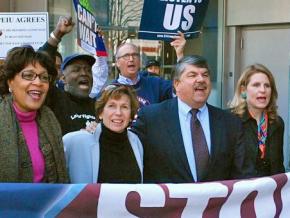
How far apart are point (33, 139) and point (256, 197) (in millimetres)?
1463

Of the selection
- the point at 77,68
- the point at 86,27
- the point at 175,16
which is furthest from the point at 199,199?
the point at 86,27

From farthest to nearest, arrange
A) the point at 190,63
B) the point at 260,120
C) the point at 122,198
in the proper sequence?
the point at 260,120, the point at 190,63, the point at 122,198

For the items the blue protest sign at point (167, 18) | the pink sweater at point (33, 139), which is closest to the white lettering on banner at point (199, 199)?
the pink sweater at point (33, 139)

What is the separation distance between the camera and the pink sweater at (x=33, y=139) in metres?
3.04

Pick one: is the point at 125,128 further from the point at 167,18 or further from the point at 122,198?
the point at 167,18

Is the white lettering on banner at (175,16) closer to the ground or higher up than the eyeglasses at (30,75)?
higher up

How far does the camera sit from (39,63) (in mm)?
3148

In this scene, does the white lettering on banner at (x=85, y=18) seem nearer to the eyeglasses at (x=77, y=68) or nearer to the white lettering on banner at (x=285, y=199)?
the eyeglasses at (x=77, y=68)

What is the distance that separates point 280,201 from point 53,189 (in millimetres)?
1482

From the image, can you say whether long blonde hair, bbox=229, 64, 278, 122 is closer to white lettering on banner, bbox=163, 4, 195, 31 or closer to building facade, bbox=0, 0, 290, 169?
white lettering on banner, bbox=163, 4, 195, 31

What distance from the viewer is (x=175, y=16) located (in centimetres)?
594

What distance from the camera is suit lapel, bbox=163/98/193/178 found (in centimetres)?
368

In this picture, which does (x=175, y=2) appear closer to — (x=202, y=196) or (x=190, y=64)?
(x=190, y=64)

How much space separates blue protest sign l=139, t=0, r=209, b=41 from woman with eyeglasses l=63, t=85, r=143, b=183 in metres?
2.41
